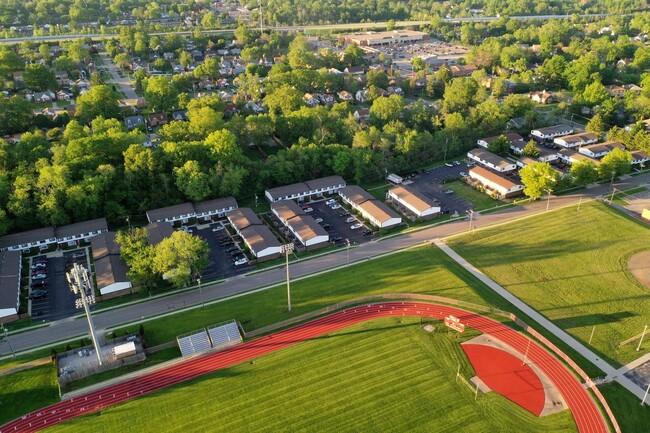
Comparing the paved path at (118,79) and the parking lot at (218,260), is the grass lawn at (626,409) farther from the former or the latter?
the paved path at (118,79)

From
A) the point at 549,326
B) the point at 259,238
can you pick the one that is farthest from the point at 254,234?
the point at 549,326

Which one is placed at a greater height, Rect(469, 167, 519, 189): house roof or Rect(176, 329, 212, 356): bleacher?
Rect(469, 167, 519, 189): house roof

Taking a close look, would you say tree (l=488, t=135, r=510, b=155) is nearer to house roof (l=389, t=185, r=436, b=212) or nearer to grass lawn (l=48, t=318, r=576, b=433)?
house roof (l=389, t=185, r=436, b=212)

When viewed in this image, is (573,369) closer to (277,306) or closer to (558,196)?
(277,306)

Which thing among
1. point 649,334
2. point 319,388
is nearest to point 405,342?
point 319,388

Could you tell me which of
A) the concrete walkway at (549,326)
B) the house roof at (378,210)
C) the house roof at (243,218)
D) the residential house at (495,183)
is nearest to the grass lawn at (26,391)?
the house roof at (243,218)

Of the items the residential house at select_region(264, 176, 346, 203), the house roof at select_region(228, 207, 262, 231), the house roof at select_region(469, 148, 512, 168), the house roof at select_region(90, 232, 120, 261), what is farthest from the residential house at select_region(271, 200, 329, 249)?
the house roof at select_region(469, 148, 512, 168)
